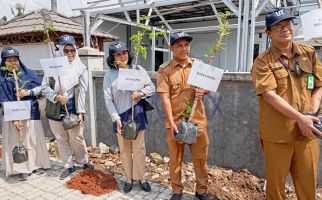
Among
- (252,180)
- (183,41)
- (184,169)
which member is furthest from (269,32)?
(184,169)

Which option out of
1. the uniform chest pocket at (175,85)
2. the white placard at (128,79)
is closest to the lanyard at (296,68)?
the uniform chest pocket at (175,85)

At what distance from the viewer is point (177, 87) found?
2941mm

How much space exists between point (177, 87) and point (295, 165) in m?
1.34

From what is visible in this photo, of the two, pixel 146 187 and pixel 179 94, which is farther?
pixel 146 187

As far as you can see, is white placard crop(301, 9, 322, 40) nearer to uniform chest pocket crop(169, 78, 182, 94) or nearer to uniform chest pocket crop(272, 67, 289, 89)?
uniform chest pocket crop(272, 67, 289, 89)

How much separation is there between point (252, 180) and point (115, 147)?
2559mm

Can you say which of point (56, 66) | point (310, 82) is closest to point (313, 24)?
point (310, 82)

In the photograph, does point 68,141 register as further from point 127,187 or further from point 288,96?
point 288,96

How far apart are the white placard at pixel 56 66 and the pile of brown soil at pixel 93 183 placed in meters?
1.45

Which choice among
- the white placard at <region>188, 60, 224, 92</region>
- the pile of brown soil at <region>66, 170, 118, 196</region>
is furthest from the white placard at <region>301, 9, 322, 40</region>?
the pile of brown soil at <region>66, 170, 118, 196</region>

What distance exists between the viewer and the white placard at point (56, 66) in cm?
354

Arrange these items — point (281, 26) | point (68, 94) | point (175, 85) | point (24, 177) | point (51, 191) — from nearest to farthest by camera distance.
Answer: point (281, 26)
point (175, 85)
point (51, 191)
point (68, 94)
point (24, 177)

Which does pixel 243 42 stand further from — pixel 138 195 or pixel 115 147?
pixel 138 195

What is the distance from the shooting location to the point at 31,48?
948cm
